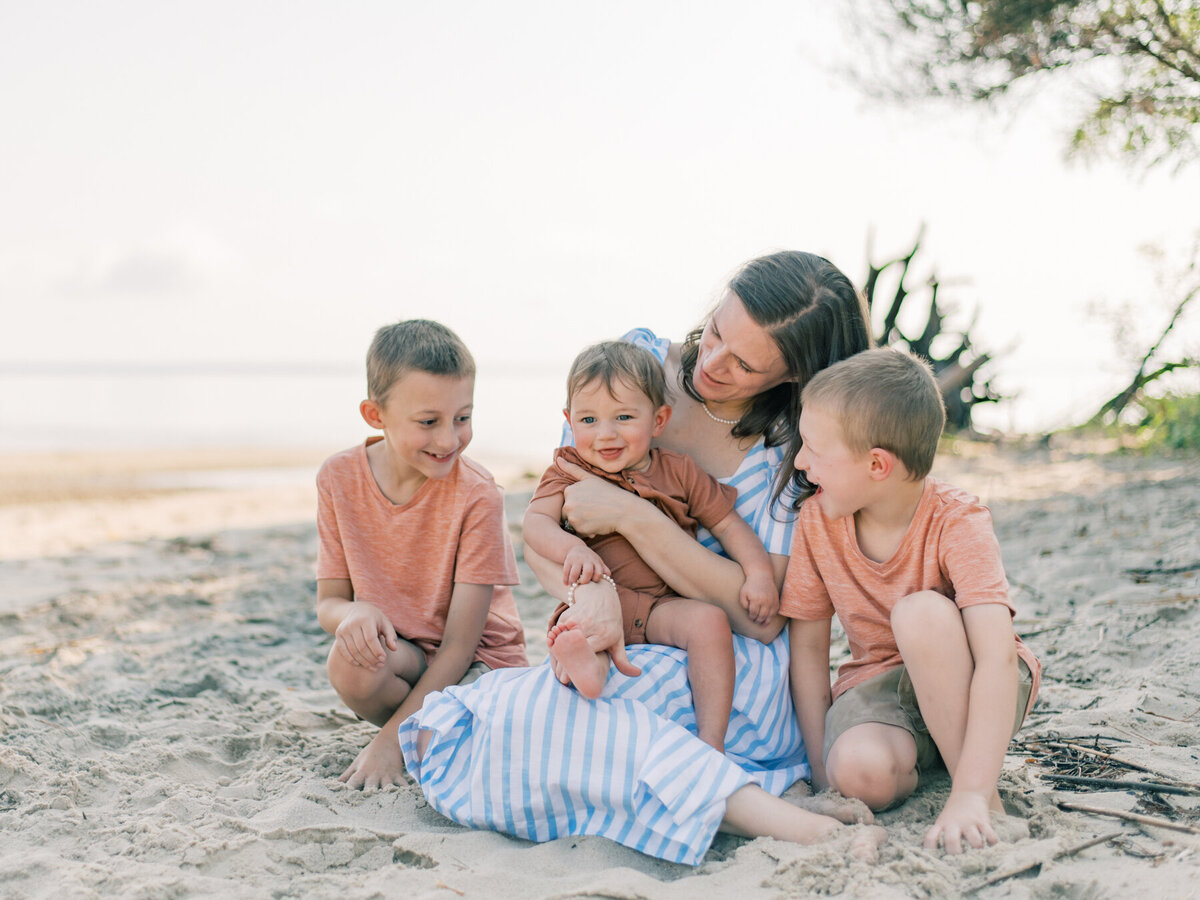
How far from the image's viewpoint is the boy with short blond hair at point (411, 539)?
260 centimetres

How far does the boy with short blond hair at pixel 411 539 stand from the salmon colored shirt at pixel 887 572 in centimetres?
86

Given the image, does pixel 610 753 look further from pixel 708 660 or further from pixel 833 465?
pixel 833 465

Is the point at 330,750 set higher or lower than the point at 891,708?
lower

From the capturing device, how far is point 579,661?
2.10 m

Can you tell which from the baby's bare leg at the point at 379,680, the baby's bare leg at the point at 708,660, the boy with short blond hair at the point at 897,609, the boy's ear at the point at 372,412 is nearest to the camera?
Result: the boy with short blond hair at the point at 897,609

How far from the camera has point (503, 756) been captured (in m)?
2.15

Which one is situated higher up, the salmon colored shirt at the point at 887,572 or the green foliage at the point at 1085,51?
the green foliage at the point at 1085,51

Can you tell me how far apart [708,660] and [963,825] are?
2.15 feet

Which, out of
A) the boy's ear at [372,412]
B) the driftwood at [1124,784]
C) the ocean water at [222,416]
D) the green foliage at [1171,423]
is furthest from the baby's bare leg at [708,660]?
the ocean water at [222,416]

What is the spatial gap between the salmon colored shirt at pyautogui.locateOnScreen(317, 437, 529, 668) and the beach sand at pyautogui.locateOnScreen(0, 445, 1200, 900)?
1.43ft

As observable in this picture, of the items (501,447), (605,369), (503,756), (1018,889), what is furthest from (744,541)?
(501,447)

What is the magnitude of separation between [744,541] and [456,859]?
41.1 inches

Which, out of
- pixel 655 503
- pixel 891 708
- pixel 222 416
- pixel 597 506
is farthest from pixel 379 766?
pixel 222 416

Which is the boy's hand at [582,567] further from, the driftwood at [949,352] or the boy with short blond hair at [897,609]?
the driftwood at [949,352]
